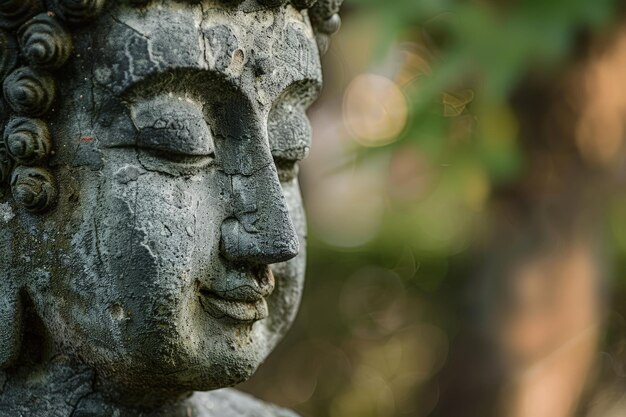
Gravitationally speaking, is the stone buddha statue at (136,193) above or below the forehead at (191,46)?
below

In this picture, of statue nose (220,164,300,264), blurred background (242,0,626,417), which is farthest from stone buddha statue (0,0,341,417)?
blurred background (242,0,626,417)

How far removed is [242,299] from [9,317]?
0.91 ft

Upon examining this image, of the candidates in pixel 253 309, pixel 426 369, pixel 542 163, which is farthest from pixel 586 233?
pixel 253 309

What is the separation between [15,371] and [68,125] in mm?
321

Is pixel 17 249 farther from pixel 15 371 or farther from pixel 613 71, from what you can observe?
pixel 613 71

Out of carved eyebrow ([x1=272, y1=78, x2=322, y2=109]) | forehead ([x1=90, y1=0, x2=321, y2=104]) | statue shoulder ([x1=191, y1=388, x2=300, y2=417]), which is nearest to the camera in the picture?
forehead ([x1=90, y1=0, x2=321, y2=104])

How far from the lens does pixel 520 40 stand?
2.80 meters

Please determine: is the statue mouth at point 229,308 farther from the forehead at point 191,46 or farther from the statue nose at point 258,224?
the forehead at point 191,46

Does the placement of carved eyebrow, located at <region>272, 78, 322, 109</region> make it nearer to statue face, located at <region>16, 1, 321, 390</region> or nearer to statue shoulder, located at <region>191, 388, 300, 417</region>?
statue face, located at <region>16, 1, 321, 390</region>

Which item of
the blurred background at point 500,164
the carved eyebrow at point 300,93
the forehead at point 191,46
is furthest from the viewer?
the blurred background at point 500,164

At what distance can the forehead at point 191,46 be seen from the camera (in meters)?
1.24

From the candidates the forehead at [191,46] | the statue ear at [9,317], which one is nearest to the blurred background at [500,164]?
the forehead at [191,46]

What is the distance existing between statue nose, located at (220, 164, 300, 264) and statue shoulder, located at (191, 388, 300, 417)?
354mm

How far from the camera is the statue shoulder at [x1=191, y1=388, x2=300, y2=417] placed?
63.1 inches
